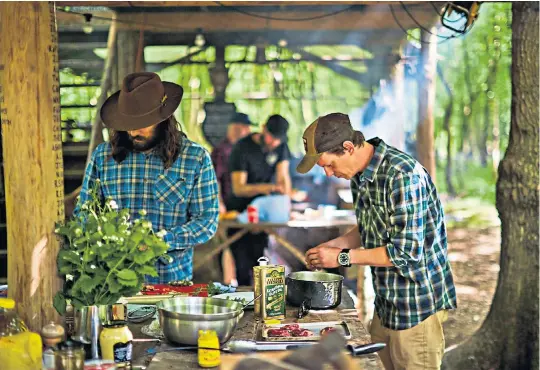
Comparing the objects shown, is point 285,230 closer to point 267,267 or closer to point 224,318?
point 267,267

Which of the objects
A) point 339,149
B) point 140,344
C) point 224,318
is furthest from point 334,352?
point 339,149

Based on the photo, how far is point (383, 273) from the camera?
399 cm

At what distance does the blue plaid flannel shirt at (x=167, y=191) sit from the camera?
4.50 metres

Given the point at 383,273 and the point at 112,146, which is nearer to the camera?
the point at 383,273

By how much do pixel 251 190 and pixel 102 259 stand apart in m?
6.45

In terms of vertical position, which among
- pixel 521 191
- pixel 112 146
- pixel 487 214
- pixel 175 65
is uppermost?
pixel 175 65

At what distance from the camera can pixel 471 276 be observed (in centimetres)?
1265

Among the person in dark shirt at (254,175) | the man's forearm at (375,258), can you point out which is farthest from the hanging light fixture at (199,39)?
the man's forearm at (375,258)

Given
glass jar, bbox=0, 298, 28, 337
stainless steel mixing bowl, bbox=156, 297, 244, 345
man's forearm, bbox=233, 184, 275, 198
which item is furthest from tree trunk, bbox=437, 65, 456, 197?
glass jar, bbox=0, 298, 28, 337

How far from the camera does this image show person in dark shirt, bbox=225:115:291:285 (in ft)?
29.5

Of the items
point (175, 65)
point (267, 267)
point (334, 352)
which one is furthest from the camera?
point (175, 65)

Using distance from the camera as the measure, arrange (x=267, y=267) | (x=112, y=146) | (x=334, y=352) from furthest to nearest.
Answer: (x=112, y=146) < (x=267, y=267) < (x=334, y=352)

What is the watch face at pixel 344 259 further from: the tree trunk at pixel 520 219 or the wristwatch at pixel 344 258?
the tree trunk at pixel 520 219

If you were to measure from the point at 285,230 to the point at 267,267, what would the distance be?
18.0 feet
